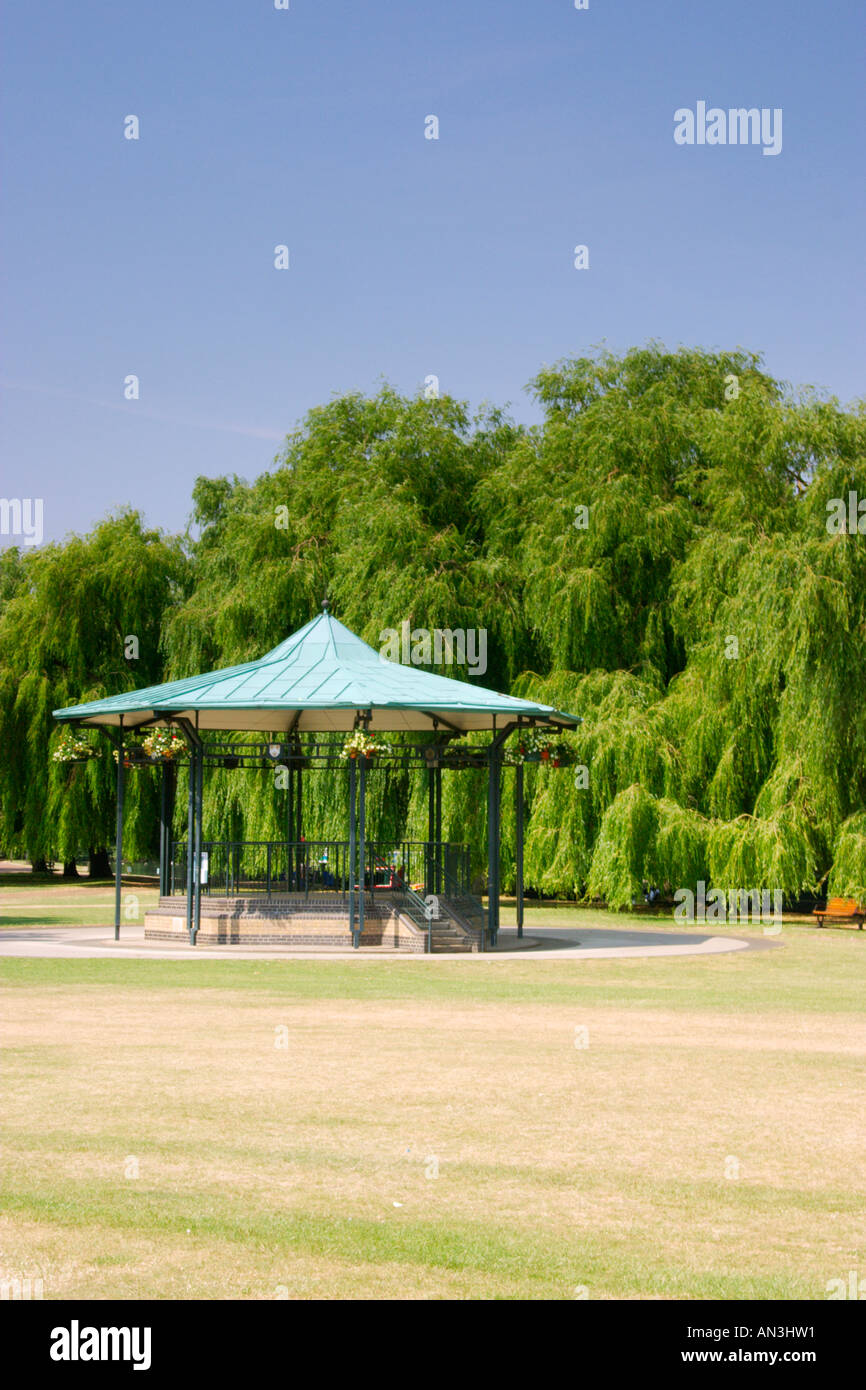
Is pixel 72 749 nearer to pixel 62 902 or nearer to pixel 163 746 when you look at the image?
pixel 163 746

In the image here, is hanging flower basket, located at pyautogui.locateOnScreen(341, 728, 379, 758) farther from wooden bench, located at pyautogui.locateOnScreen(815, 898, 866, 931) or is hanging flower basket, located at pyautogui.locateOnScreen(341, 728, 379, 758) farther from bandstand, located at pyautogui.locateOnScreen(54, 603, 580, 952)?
wooden bench, located at pyautogui.locateOnScreen(815, 898, 866, 931)

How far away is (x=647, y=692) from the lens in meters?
32.0

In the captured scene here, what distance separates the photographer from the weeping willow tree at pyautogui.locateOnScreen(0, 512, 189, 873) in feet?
133

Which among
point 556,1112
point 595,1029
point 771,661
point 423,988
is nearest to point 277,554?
point 771,661

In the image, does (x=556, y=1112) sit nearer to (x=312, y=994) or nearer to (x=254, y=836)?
(x=312, y=994)

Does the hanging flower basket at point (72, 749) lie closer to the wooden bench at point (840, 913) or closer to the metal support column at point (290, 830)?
the metal support column at point (290, 830)

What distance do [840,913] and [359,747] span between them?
561 inches

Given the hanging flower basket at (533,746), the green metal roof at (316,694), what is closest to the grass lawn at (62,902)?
the green metal roof at (316,694)

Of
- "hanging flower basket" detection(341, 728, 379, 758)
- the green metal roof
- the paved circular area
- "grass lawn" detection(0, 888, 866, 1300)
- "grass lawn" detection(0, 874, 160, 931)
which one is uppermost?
the green metal roof

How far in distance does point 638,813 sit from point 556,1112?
20380 millimetres

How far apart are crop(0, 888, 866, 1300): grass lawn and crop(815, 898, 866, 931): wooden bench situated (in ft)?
47.6

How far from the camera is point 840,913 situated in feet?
106

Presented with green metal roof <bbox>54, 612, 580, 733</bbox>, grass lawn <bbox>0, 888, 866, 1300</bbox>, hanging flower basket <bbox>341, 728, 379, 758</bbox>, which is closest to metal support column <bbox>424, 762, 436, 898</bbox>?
green metal roof <bbox>54, 612, 580, 733</bbox>
